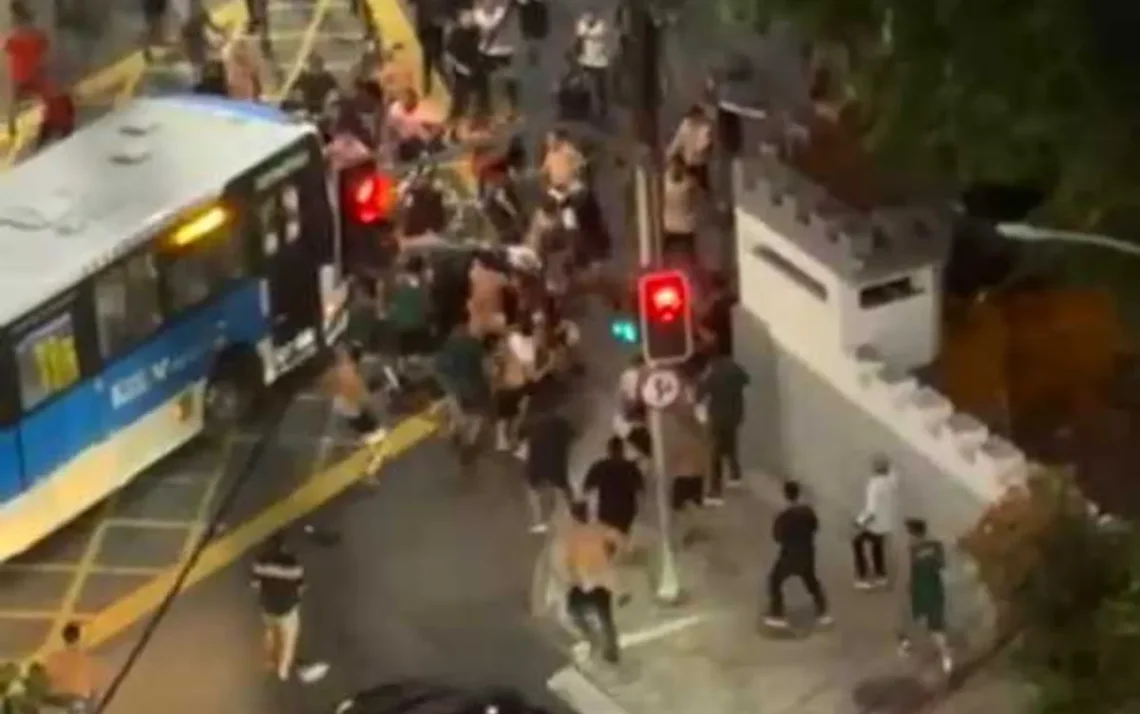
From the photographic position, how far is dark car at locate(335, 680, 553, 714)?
21.9 metres

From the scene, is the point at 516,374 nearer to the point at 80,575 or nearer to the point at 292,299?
the point at 292,299

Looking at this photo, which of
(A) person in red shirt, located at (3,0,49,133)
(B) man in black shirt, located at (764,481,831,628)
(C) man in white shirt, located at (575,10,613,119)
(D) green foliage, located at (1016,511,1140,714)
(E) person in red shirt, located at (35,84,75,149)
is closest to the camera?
(D) green foliage, located at (1016,511,1140,714)

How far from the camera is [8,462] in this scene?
23844 mm

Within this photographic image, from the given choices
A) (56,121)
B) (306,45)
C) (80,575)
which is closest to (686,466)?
(80,575)

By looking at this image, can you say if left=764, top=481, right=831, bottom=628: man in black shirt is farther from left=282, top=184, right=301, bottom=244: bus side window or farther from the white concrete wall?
left=282, top=184, right=301, bottom=244: bus side window

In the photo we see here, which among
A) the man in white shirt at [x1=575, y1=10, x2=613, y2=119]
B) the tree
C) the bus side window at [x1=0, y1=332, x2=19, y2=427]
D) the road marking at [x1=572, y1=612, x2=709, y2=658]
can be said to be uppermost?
the tree

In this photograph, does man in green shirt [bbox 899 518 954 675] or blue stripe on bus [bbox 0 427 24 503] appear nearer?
man in green shirt [bbox 899 518 954 675]

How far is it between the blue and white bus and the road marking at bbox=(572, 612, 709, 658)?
173 inches

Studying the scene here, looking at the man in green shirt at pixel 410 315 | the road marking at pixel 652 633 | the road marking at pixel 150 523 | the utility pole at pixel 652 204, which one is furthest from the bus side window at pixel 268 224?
the road marking at pixel 652 633

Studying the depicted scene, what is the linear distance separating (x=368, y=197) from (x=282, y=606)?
15.5 feet

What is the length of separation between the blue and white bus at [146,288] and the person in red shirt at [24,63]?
3.94m

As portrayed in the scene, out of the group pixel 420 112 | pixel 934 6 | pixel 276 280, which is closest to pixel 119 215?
pixel 276 280

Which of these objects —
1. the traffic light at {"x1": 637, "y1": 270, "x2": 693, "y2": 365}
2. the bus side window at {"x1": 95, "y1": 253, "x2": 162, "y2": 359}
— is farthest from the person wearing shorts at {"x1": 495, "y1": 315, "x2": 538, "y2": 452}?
the traffic light at {"x1": 637, "y1": 270, "x2": 693, "y2": 365}

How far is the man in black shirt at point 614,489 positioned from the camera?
2303 cm
